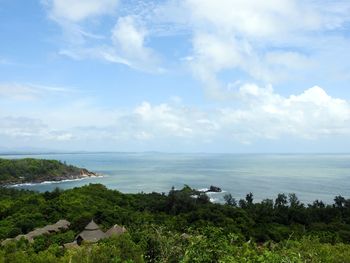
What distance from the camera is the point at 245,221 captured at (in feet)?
132

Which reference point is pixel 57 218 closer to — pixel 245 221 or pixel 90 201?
pixel 90 201

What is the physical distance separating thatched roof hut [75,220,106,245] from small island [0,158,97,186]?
73866 millimetres

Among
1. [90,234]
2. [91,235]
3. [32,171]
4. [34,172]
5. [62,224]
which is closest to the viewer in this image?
[91,235]

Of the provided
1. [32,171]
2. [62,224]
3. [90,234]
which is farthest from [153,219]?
[32,171]

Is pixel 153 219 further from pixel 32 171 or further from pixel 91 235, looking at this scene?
pixel 32 171

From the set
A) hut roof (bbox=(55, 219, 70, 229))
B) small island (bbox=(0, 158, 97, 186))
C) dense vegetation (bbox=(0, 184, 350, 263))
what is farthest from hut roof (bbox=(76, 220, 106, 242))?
small island (bbox=(0, 158, 97, 186))

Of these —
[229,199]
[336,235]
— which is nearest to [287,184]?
[229,199]

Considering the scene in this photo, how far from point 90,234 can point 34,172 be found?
79649 millimetres

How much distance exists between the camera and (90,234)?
32.1 m

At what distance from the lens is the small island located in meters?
102

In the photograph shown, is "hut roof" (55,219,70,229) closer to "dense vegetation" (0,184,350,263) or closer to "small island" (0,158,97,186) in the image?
"dense vegetation" (0,184,350,263)

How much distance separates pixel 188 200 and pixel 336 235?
718 inches

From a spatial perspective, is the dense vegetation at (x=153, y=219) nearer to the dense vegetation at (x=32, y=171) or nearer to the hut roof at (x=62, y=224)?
the hut roof at (x=62, y=224)

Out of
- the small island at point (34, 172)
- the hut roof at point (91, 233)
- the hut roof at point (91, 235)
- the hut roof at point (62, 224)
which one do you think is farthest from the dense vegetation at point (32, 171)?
the hut roof at point (91, 235)
